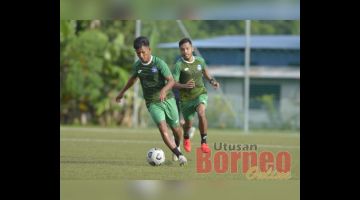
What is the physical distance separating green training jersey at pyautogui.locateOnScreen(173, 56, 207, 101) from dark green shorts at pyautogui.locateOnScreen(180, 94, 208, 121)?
0.18 feet

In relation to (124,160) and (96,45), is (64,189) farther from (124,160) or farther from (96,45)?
(96,45)

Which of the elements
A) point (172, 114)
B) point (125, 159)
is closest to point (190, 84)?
point (172, 114)

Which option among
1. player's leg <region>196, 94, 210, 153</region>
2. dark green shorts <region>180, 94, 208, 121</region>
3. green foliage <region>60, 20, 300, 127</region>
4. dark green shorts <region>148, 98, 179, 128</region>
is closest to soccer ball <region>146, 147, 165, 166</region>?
dark green shorts <region>148, 98, 179, 128</region>

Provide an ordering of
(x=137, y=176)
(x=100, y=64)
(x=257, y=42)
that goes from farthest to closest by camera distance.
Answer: (x=257, y=42), (x=100, y=64), (x=137, y=176)

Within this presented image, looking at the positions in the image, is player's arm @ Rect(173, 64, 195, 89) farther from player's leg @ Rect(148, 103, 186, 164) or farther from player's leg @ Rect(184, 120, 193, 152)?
player's leg @ Rect(184, 120, 193, 152)

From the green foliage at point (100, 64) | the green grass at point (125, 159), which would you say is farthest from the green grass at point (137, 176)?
the green foliage at point (100, 64)

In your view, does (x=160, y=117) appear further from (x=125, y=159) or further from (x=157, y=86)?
(x=125, y=159)

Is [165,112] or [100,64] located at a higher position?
[100,64]

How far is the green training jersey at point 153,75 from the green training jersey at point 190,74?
46cm

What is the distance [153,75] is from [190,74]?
0.75 meters

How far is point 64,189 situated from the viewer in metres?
8.59

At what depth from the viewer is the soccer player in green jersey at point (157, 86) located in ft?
34.2

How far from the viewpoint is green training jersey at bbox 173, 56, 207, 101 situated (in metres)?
11.1

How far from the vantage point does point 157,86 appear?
10.6 m
